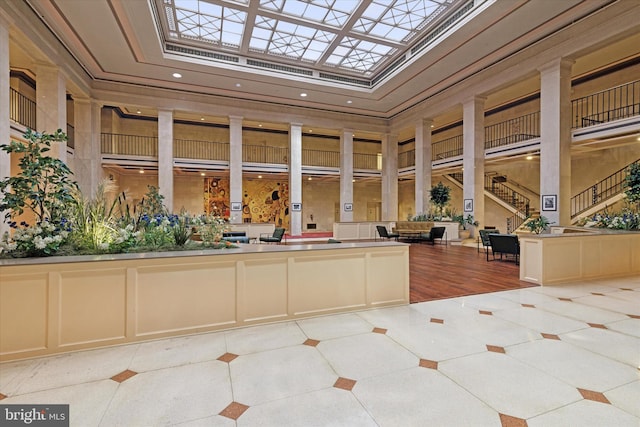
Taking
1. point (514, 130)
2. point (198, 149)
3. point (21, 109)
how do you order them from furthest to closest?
1. point (198, 149)
2. point (514, 130)
3. point (21, 109)

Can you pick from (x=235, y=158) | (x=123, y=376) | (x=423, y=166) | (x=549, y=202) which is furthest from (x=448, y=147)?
(x=123, y=376)

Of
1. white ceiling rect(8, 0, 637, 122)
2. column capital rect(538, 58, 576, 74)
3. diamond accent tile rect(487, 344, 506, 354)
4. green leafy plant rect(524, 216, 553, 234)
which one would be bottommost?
diamond accent tile rect(487, 344, 506, 354)

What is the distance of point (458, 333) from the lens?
2990 mm

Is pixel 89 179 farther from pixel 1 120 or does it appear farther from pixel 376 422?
pixel 376 422

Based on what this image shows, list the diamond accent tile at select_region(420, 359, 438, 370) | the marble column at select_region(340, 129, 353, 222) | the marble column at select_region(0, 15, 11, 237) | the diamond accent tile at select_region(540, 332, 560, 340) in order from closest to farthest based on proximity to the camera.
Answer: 1. the diamond accent tile at select_region(420, 359, 438, 370)
2. the diamond accent tile at select_region(540, 332, 560, 340)
3. the marble column at select_region(0, 15, 11, 237)
4. the marble column at select_region(340, 129, 353, 222)

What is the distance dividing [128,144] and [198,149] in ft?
10.5

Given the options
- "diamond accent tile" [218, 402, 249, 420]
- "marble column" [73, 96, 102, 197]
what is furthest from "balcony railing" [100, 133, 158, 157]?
"diamond accent tile" [218, 402, 249, 420]

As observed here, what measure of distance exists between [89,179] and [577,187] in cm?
1879

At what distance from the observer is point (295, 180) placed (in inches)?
536

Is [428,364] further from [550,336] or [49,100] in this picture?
[49,100]

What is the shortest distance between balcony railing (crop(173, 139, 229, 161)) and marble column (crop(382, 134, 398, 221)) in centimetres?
852

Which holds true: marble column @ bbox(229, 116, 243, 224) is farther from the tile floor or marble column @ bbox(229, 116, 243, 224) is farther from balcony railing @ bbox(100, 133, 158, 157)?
the tile floor

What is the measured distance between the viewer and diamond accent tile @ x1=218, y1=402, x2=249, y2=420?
70.2 inches

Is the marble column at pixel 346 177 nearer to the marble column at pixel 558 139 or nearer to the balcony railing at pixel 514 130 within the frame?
the balcony railing at pixel 514 130
